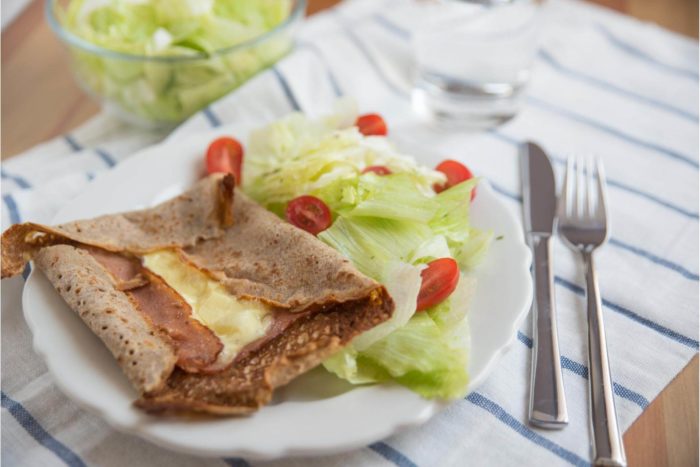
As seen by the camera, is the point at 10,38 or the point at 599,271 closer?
the point at 599,271

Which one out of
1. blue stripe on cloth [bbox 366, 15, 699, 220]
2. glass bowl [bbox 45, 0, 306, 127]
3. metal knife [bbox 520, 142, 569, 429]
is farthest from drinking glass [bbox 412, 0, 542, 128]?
glass bowl [bbox 45, 0, 306, 127]

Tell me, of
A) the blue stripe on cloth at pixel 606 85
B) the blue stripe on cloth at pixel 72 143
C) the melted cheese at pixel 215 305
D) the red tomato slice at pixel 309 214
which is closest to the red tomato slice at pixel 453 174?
the red tomato slice at pixel 309 214

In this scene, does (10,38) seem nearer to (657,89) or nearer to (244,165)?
(244,165)

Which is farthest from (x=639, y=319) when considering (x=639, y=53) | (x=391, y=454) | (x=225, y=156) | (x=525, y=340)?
(x=639, y=53)

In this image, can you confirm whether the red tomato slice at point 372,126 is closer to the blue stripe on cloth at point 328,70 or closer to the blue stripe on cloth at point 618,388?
the blue stripe on cloth at point 328,70

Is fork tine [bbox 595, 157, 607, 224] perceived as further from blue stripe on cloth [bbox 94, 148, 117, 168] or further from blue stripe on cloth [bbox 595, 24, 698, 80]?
blue stripe on cloth [bbox 94, 148, 117, 168]

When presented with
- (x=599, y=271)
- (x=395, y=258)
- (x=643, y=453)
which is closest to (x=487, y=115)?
(x=599, y=271)

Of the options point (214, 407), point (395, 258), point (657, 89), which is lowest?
point (657, 89)

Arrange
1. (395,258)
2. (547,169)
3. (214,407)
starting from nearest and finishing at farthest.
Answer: (214,407)
(395,258)
(547,169)
